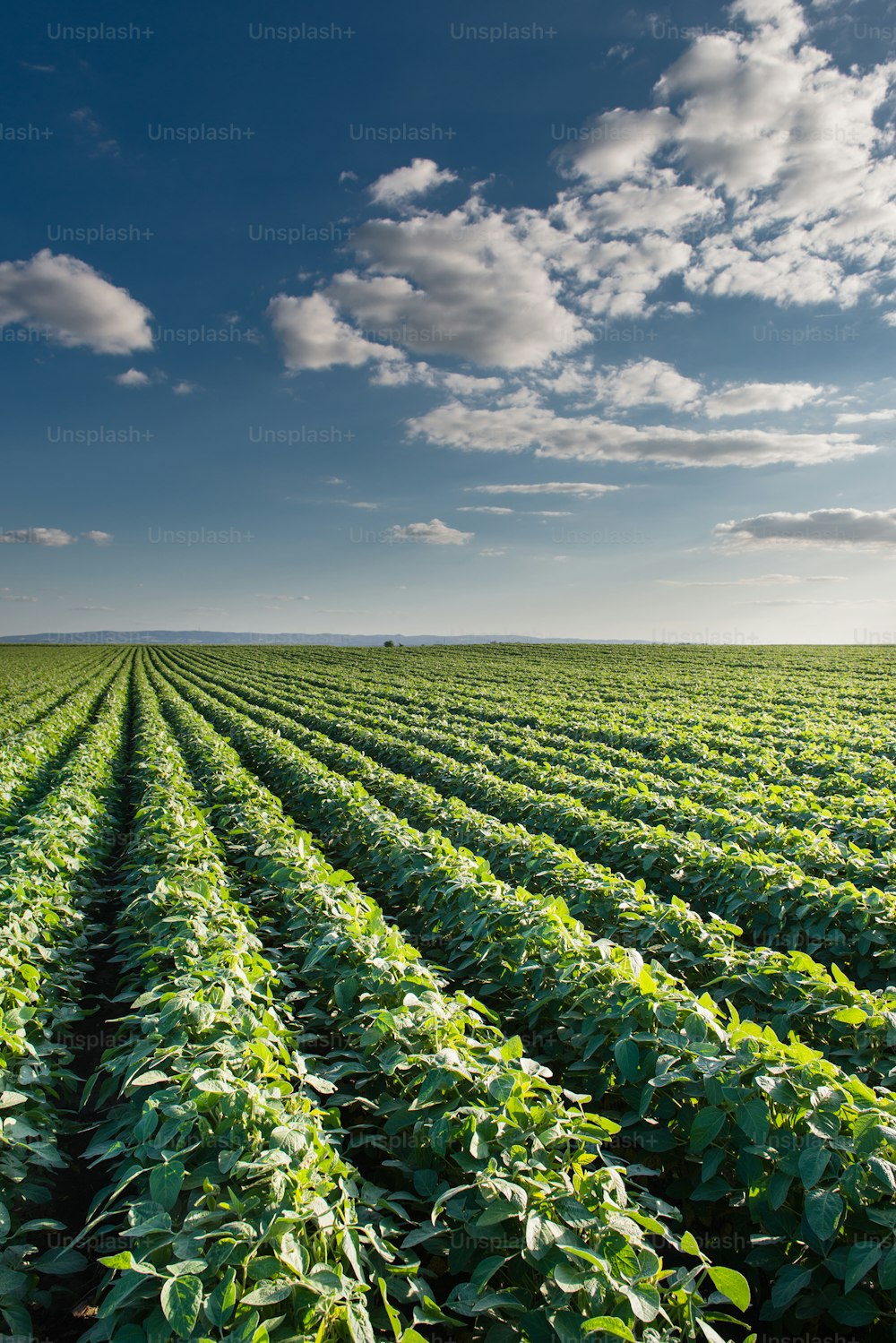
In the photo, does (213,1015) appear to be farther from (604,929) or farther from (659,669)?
(659,669)

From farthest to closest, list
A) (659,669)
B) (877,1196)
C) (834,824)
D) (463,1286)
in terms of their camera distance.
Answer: (659,669), (834,824), (877,1196), (463,1286)

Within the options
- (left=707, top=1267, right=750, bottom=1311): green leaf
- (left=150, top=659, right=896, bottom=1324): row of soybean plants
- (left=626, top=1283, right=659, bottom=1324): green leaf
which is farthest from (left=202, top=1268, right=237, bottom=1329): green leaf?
(left=150, top=659, right=896, bottom=1324): row of soybean plants

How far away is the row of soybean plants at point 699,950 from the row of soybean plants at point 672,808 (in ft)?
4.55

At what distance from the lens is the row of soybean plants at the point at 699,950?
4.18 meters

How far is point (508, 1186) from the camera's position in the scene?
2578mm

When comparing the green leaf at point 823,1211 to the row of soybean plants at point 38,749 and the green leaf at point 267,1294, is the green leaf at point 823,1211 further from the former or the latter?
the row of soybean plants at point 38,749

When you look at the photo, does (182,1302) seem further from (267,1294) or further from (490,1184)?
(490,1184)

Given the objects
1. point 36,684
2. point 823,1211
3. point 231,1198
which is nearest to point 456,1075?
point 231,1198

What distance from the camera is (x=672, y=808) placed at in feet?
31.5

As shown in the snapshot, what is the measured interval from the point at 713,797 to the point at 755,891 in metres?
4.05

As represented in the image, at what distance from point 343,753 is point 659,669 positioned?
27762 millimetres

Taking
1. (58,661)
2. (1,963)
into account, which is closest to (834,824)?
(1,963)

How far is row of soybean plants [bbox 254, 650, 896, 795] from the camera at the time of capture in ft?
40.9

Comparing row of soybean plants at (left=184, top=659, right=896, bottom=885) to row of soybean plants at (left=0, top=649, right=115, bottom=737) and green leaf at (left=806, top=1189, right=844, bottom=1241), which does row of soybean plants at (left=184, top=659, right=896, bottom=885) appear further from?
row of soybean plants at (left=0, top=649, right=115, bottom=737)
